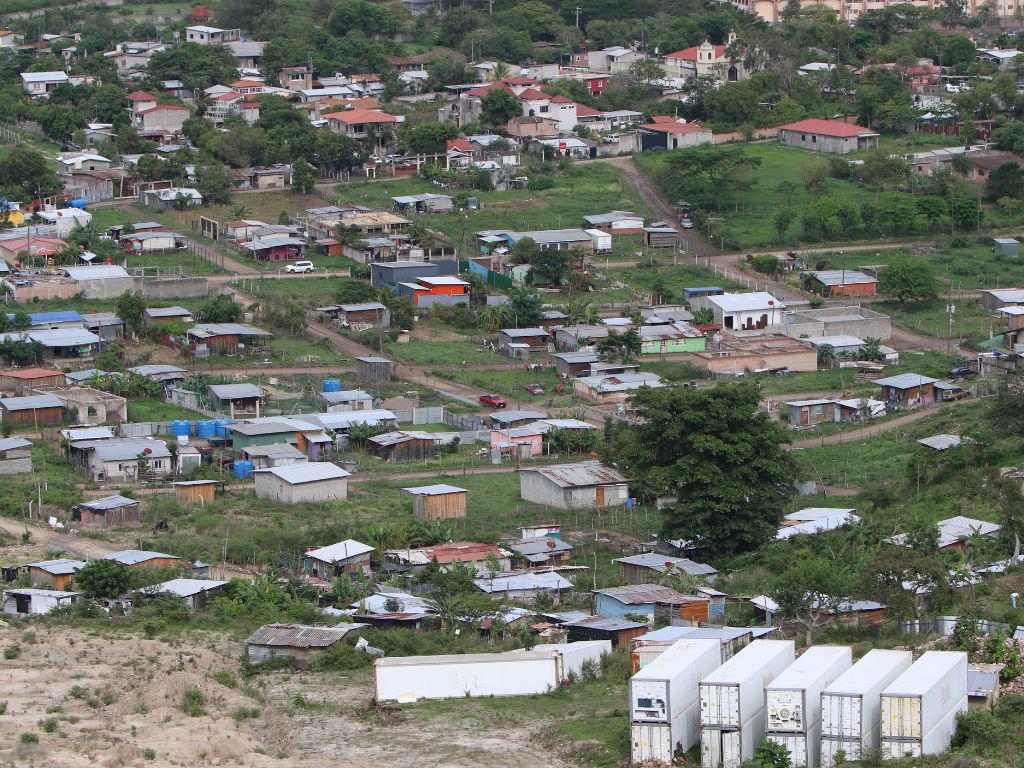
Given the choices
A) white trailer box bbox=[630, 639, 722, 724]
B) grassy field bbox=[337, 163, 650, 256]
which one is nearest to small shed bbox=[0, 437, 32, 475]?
white trailer box bbox=[630, 639, 722, 724]

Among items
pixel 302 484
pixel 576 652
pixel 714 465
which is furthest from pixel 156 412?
pixel 576 652

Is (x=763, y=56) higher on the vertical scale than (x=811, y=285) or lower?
higher

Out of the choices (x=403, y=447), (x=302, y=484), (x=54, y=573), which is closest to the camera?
(x=54, y=573)

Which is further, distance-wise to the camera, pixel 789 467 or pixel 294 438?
pixel 294 438

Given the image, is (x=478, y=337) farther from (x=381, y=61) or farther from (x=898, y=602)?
(x=381, y=61)

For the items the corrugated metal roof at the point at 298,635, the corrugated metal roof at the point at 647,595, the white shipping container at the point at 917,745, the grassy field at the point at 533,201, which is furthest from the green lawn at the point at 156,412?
the white shipping container at the point at 917,745

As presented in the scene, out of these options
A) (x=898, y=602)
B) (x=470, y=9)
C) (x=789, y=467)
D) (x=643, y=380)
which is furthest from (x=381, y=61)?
(x=898, y=602)

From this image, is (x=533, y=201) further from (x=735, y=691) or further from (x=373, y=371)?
(x=735, y=691)

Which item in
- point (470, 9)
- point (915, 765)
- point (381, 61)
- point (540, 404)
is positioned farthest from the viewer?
point (470, 9)
